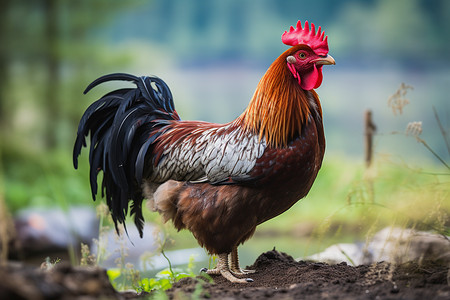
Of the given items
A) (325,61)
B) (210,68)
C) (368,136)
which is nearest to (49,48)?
(210,68)

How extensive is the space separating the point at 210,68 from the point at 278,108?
6.77 metres

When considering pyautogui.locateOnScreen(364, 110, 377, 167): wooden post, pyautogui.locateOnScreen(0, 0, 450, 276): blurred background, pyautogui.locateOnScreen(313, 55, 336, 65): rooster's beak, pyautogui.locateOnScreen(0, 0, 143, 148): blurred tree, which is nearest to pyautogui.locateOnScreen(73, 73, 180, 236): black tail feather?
pyautogui.locateOnScreen(313, 55, 336, 65): rooster's beak

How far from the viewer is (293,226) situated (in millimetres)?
8812

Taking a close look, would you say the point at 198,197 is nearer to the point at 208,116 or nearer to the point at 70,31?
the point at 208,116

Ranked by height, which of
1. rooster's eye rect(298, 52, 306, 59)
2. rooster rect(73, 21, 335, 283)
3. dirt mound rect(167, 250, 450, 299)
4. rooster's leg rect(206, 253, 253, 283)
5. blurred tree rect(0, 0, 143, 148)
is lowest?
rooster's leg rect(206, 253, 253, 283)

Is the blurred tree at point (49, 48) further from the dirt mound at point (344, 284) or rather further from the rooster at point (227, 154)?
the dirt mound at point (344, 284)

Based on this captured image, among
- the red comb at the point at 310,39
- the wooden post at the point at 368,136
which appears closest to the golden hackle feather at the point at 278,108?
the red comb at the point at 310,39

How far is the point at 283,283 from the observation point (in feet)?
9.53

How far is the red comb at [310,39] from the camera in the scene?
3102mm

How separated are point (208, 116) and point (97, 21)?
365cm

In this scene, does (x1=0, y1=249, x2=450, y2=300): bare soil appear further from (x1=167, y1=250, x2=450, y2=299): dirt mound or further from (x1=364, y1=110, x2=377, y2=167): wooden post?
(x1=364, y1=110, x2=377, y2=167): wooden post

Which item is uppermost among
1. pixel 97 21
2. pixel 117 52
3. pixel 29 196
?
pixel 97 21

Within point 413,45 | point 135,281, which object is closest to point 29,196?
point 135,281

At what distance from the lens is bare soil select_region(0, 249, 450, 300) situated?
1.71 meters
